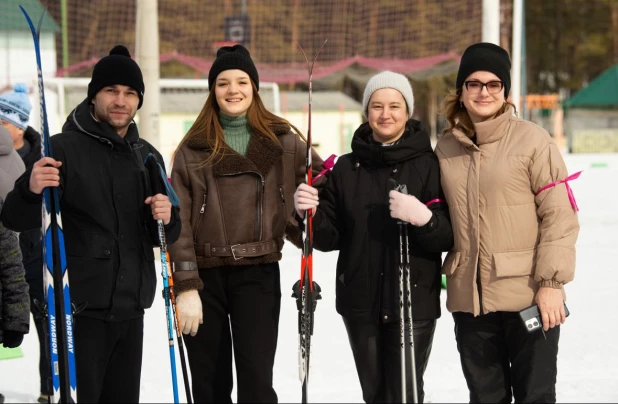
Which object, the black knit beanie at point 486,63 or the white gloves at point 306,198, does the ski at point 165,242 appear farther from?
the black knit beanie at point 486,63

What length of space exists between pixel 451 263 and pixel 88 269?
1346 mm

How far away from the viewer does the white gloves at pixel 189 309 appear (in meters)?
3.14

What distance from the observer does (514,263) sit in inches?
118

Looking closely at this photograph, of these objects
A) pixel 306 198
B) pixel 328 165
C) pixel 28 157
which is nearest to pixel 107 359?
pixel 306 198

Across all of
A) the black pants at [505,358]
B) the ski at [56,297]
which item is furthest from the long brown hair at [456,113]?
the ski at [56,297]

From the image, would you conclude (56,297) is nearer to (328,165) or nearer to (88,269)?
(88,269)

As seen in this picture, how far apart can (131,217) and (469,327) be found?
4.36 ft

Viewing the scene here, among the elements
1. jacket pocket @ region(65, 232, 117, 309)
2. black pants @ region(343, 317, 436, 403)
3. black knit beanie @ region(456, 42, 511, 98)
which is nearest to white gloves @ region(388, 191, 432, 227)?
black pants @ region(343, 317, 436, 403)

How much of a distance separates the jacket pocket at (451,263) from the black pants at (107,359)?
118 centimetres

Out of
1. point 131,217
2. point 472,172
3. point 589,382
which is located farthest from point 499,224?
point 589,382

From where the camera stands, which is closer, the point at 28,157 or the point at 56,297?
the point at 56,297

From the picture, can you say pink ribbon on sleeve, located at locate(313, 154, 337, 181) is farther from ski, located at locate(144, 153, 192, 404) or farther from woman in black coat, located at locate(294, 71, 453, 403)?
ski, located at locate(144, 153, 192, 404)

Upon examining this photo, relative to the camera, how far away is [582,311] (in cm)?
473

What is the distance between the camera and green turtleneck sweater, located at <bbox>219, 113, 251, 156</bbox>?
334 cm
